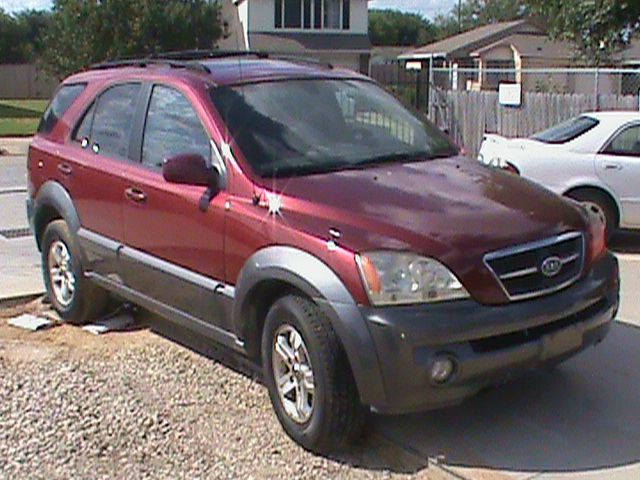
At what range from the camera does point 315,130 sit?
15.3 feet

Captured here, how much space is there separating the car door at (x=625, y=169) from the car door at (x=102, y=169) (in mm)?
5269

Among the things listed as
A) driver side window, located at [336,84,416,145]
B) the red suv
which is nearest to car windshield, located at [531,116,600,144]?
the red suv

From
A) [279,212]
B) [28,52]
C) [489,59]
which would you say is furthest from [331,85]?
[28,52]

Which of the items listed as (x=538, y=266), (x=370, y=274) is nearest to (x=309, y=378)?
(x=370, y=274)

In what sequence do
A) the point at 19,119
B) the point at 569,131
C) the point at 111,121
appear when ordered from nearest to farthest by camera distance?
the point at 111,121
the point at 569,131
the point at 19,119

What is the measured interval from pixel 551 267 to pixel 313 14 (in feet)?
114

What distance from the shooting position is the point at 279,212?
4.08 meters

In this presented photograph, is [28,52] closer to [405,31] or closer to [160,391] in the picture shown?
[405,31]

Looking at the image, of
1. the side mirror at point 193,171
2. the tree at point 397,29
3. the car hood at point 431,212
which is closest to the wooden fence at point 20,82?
the tree at point 397,29

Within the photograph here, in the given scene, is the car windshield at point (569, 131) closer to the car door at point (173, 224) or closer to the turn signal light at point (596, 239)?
the turn signal light at point (596, 239)

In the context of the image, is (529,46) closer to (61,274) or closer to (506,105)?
(506,105)

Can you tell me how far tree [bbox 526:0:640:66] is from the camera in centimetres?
1675

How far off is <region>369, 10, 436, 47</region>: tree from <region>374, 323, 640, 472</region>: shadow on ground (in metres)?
65.8

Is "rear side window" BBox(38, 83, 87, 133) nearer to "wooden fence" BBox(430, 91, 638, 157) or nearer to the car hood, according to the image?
the car hood
